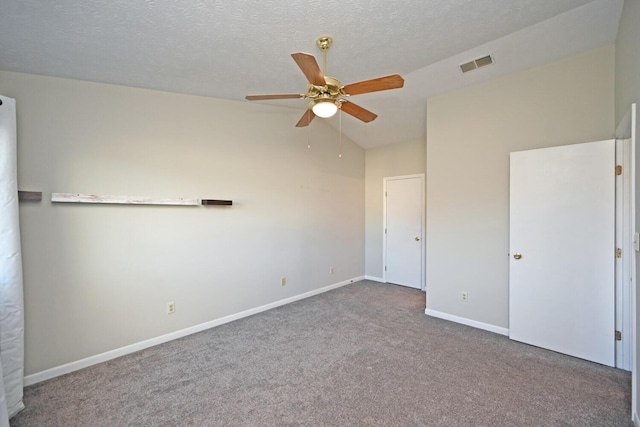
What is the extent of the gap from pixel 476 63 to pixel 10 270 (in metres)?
4.42

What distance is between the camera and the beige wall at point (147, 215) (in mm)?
2359

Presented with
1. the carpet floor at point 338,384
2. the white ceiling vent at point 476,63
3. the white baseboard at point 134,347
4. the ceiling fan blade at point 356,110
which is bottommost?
the carpet floor at point 338,384

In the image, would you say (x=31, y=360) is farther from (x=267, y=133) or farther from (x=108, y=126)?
(x=267, y=133)

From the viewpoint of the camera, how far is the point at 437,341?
2.96 meters

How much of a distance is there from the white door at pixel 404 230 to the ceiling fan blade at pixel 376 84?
3.15m

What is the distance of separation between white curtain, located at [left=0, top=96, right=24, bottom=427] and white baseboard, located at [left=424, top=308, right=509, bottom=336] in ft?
13.0

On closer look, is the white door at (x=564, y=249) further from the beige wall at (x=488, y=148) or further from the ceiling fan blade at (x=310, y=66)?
the ceiling fan blade at (x=310, y=66)

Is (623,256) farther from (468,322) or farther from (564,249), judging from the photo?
(468,322)

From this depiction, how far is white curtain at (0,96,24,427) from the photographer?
6.56ft

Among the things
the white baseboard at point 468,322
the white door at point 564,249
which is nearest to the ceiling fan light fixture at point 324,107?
the white door at point 564,249

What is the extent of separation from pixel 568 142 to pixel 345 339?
2.99 m

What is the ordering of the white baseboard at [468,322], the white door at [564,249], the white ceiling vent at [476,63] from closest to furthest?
1. the white door at [564,249]
2. the white ceiling vent at [476,63]
3. the white baseboard at [468,322]

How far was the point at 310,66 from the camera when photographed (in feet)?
5.86

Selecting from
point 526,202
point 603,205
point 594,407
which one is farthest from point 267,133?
point 594,407
